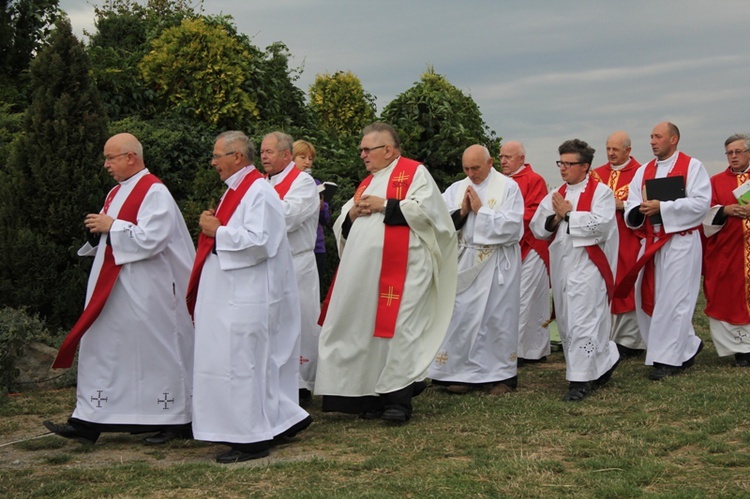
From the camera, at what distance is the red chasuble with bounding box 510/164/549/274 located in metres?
10.4

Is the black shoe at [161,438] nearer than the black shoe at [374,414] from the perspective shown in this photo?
Yes

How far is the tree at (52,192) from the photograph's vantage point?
9539 mm

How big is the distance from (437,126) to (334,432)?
22.4 ft

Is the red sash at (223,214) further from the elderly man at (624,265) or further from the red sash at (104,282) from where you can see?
the elderly man at (624,265)

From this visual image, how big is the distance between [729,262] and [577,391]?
289 cm

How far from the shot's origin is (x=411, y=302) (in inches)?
292

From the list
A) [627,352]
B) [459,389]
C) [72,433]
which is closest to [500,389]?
[459,389]

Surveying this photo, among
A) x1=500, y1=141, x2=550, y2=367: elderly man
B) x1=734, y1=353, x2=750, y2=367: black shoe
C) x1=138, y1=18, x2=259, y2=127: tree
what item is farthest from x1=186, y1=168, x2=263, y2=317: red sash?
x1=138, y1=18, x2=259, y2=127: tree

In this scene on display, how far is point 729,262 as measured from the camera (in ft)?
32.6

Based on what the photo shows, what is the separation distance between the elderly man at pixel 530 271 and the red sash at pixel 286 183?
2919 millimetres

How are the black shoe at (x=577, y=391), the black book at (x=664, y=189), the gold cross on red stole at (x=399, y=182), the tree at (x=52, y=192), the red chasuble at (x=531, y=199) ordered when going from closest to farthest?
the gold cross on red stole at (x=399, y=182)
the black shoe at (x=577, y=391)
the black book at (x=664, y=189)
the tree at (x=52, y=192)
the red chasuble at (x=531, y=199)

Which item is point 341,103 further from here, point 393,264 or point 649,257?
point 393,264

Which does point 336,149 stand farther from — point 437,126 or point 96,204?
point 96,204

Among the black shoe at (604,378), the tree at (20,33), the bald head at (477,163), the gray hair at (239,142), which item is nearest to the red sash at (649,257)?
the black shoe at (604,378)
